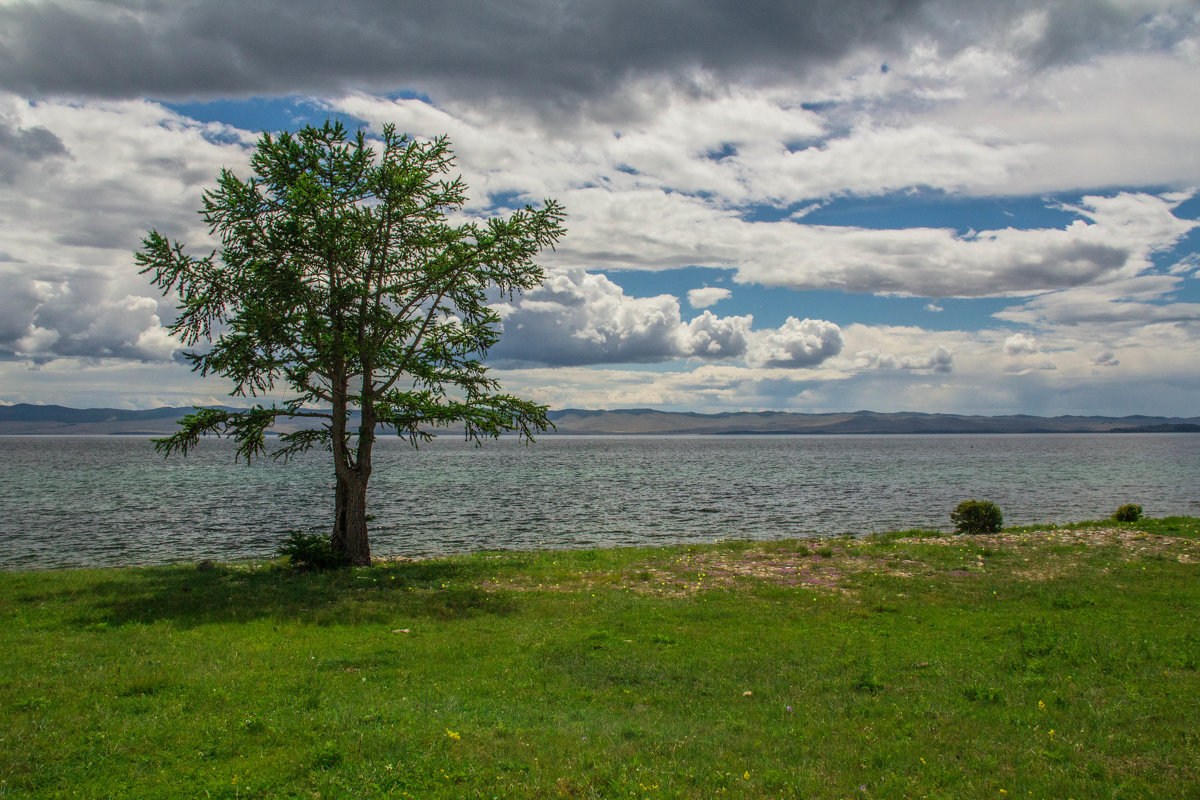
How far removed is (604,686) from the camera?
521 inches

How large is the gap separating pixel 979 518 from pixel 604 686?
30964 mm

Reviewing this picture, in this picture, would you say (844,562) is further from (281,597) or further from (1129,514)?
(1129,514)

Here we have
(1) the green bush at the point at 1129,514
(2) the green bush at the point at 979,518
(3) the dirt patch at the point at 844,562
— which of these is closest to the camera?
(3) the dirt patch at the point at 844,562

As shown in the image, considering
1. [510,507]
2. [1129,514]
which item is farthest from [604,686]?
[510,507]

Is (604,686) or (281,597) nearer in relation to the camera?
(604,686)

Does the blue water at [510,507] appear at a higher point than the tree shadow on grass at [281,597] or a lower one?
lower

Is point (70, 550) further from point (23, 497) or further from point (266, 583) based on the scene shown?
point (23, 497)

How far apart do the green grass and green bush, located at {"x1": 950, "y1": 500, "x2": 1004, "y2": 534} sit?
12627 millimetres

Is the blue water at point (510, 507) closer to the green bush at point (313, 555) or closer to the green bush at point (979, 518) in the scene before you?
the green bush at point (979, 518)

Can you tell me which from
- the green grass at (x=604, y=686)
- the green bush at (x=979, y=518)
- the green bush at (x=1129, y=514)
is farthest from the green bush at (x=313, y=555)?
the green bush at (x=1129, y=514)

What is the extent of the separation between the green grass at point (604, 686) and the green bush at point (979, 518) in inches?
497

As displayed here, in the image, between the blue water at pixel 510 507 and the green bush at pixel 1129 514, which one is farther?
the blue water at pixel 510 507

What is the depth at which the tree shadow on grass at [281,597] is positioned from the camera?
18250 mm

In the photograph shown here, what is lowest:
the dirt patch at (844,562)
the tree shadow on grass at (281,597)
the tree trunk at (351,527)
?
the dirt patch at (844,562)
